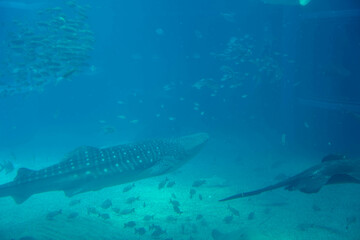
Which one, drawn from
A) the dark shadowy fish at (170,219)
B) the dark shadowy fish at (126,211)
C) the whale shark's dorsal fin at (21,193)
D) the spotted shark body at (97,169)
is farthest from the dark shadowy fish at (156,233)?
the whale shark's dorsal fin at (21,193)

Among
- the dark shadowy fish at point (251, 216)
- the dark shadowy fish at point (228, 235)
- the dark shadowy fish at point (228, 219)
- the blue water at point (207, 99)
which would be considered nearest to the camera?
the dark shadowy fish at point (228, 235)

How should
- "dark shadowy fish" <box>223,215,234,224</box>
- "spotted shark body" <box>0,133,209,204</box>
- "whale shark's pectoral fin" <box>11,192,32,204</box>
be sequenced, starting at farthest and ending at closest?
"dark shadowy fish" <box>223,215,234,224</box>
"spotted shark body" <box>0,133,209,204</box>
"whale shark's pectoral fin" <box>11,192,32,204</box>

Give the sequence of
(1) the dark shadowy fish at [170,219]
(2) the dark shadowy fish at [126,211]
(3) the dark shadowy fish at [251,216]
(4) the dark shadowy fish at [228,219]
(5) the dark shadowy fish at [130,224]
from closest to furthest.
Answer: (5) the dark shadowy fish at [130,224] < (4) the dark shadowy fish at [228,219] < (3) the dark shadowy fish at [251,216] < (1) the dark shadowy fish at [170,219] < (2) the dark shadowy fish at [126,211]

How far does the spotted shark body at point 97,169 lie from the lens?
7.92 meters

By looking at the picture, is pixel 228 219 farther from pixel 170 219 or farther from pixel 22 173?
pixel 22 173

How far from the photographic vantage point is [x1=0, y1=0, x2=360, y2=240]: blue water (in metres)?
9.23

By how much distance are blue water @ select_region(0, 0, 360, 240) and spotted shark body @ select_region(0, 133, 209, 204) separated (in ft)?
3.61

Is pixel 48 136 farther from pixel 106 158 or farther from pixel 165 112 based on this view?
pixel 106 158

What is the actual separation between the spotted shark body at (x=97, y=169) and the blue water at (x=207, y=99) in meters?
1.10

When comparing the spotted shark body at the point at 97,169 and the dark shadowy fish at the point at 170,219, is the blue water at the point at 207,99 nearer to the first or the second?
the dark shadowy fish at the point at 170,219

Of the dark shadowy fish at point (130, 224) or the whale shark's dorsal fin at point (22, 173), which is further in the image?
the dark shadowy fish at point (130, 224)

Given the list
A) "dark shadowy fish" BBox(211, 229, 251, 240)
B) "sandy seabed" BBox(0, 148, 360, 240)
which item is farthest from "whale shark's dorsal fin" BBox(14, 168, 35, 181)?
"dark shadowy fish" BBox(211, 229, 251, 240)

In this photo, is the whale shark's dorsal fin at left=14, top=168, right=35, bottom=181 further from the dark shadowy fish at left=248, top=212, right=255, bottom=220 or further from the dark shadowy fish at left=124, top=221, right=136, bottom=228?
the dark shadowy fish at left=248, top=212, right=255, bottom=220

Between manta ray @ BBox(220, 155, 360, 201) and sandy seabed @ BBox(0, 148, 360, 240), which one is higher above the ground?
manta ray @ BBox(220, 155, 360, 201)
